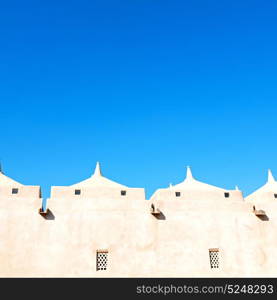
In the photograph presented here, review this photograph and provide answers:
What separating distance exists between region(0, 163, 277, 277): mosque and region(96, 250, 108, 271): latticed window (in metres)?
0.05

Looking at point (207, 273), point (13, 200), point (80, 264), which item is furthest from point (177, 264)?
point (13, 200)

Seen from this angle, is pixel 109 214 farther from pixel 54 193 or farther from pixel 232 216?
pixel 232 216

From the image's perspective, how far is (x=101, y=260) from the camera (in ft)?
50.8

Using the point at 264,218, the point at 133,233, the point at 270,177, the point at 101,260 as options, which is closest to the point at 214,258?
the point at 264,218

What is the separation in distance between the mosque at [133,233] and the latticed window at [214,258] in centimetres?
5

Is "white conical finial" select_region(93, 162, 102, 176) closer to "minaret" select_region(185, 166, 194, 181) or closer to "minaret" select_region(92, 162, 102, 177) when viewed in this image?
"minaret" select_region(92, 162, 102, 177)

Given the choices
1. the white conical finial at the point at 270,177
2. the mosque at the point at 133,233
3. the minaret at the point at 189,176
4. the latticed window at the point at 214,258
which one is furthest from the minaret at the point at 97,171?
the white conical finial at the point at 270,177

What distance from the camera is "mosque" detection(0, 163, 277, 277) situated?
15.1 m

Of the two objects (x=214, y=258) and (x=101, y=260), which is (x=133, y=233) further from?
(x=214, y=258)

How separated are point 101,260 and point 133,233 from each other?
2.02 m

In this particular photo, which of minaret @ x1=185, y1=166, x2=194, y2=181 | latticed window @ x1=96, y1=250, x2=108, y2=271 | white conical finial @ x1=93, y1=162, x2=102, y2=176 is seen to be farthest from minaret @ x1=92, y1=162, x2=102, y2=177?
minaret @ x1=185, y1=166, x2=194, y2=181

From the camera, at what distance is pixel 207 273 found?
16.0 meters

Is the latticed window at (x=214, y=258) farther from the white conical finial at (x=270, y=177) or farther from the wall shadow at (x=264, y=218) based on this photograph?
the white conical finial at (x=270, y=177)
